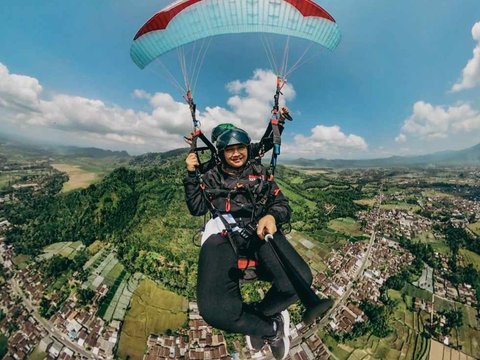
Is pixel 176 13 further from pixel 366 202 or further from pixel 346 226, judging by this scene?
pixel 366 202

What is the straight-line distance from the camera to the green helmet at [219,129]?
16.0ft

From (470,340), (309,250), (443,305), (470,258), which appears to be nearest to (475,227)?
(470,258)

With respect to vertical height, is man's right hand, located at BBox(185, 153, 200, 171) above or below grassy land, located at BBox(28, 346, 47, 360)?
above

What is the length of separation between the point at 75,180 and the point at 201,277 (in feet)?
437

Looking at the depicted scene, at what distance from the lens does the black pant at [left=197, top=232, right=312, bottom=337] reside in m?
3.37

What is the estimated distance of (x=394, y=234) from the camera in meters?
60.9

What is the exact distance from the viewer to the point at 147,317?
119 ft

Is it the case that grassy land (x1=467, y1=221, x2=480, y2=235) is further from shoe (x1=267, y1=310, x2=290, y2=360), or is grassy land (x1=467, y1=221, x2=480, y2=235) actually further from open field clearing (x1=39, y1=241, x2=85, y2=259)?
open field clearing (x1=39, y1=241, x2=85, y2=259)

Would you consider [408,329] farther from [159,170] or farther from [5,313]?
[159,170]

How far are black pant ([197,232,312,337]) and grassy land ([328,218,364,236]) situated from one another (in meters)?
61.2

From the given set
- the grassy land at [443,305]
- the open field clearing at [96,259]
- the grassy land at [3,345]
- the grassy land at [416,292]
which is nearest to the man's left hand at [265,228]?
the grassy land at [443,305]

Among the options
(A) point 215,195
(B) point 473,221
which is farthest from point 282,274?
(B) point 473,221

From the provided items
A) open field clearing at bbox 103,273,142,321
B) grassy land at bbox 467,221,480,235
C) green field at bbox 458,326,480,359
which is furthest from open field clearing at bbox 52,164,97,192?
grassy land at bbox 467,221,480,235

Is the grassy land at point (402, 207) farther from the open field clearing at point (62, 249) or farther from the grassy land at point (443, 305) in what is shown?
the open field clearing at point (62, 249)
